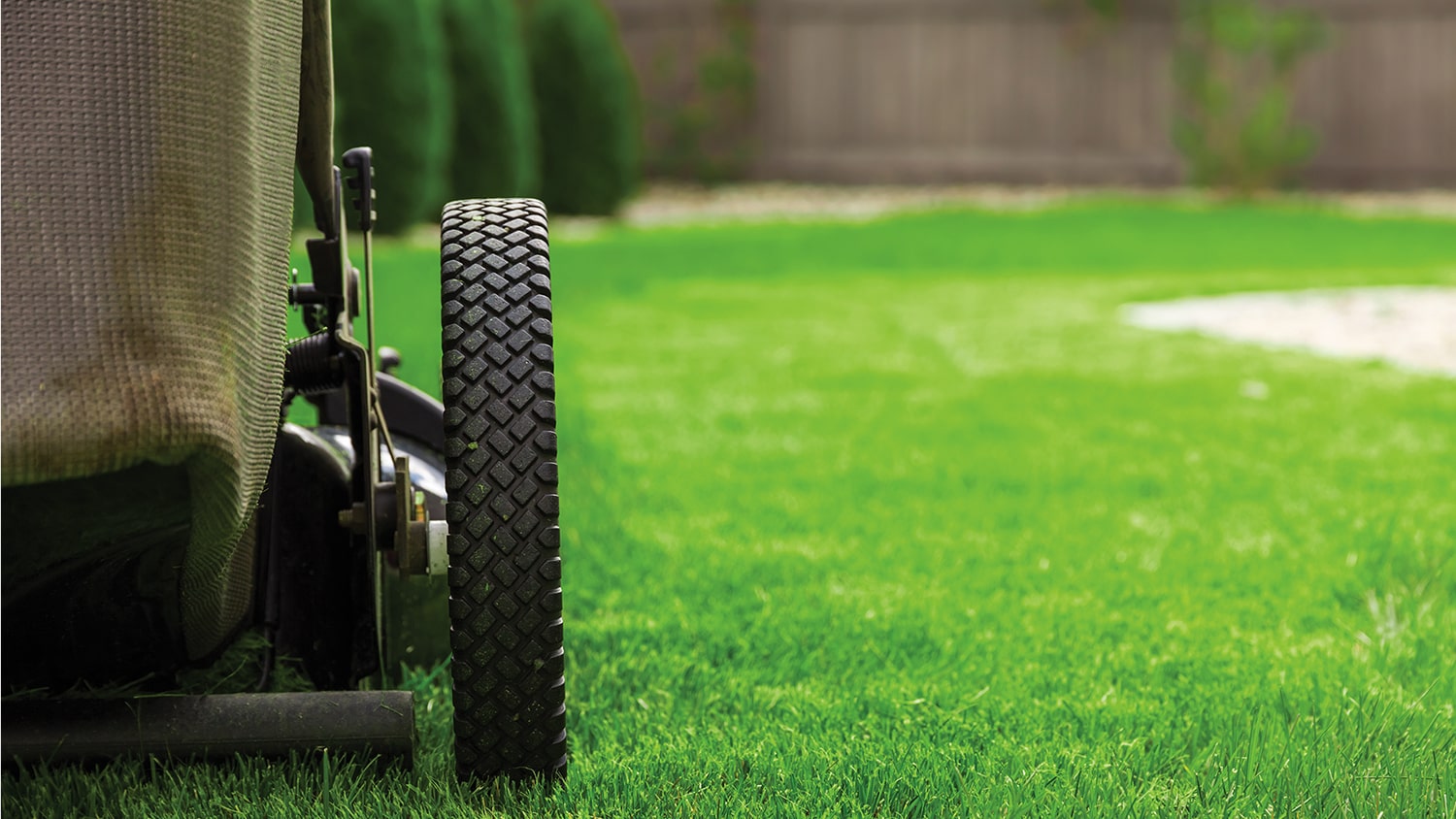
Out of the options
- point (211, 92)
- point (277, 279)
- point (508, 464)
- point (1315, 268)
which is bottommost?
point (1315, 268)

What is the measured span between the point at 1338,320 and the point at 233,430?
6059mm

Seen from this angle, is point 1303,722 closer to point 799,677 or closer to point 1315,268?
point 799,677

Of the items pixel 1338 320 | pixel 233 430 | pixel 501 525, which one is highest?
pixel 233 430

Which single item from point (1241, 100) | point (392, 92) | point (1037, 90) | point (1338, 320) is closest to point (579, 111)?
point (392, 92)

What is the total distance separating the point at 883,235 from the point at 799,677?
8490mm

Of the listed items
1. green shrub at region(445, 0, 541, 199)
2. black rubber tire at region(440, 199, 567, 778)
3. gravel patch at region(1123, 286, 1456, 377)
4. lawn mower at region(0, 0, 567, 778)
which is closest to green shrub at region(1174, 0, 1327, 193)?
green shrub at region(445, 0, 541, 199)

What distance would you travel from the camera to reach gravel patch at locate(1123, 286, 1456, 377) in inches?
223

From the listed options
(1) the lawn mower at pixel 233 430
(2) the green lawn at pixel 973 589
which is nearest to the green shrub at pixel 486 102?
(2) the green lawn at pixel 973 589

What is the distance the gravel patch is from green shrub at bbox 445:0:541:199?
5.18m

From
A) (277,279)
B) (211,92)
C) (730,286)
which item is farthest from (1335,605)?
(730,286)

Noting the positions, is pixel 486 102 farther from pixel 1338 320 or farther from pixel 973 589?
pixel 973 589

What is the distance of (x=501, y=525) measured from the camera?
5.14 ft

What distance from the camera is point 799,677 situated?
7.23ft

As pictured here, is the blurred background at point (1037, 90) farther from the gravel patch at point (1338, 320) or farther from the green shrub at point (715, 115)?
the gravel patch at point (1338, 320)
